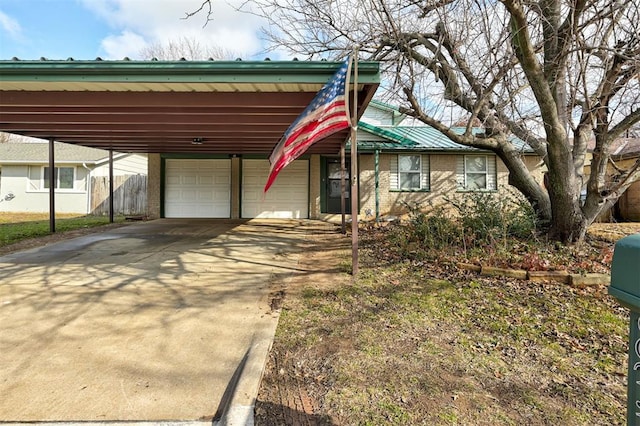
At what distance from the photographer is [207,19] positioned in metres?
5.93

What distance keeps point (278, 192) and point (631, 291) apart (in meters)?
13.0

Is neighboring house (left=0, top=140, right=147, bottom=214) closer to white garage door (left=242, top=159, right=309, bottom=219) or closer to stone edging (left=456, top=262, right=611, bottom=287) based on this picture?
white garage door (left=242, top=159, right=309, bottom=219)

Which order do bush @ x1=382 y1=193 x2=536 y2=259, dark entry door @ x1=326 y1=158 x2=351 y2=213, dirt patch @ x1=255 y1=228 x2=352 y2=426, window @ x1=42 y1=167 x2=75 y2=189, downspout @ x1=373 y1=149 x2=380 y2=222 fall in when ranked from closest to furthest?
1. dirt patch @ x1=255 y1=228 x2=352 y2=426
2. bush @ x1=382 y1=193 x2=536 y2=259
3. downspout @ x1=373 y1=149 x2=380 y2=222
4. dark entry door @ x1=326 y1=158 x2=351 y2=213
5. window @ x1=42 y1=167 x2=75 y2=189

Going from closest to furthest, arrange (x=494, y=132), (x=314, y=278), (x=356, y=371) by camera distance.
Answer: (x=356, y=371), (x=314, y=278), (x=494, y=132)

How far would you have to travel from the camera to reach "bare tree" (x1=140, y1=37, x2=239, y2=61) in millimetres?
21767

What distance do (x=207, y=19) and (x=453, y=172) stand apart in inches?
405

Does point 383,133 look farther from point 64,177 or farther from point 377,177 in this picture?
point 64,177

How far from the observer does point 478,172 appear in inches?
526

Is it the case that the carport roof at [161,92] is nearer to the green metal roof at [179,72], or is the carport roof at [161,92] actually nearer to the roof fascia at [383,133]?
the green metal roof at [179,72]

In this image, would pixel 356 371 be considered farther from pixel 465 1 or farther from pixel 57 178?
pixel 57 178

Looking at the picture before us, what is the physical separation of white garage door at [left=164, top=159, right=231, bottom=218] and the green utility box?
1369cm

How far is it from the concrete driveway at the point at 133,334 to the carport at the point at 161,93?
8.98ft

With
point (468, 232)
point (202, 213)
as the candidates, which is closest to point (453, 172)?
point (468, 232)

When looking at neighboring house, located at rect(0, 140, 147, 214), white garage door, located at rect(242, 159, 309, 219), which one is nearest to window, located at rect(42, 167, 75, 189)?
neighboring house, located at rect(0, 140, 147, 214)
